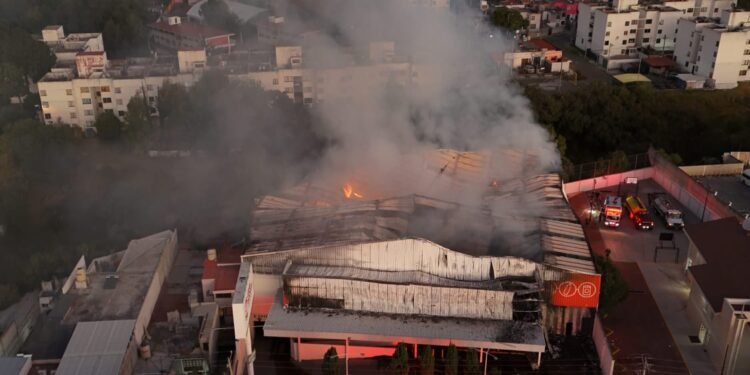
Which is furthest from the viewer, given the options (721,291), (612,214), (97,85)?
(97,85)

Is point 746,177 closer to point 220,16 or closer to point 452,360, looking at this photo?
point 452,360

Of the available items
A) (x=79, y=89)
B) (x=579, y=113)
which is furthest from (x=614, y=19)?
(x=79, y=89)

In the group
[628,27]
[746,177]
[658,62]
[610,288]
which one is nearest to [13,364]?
[610,288]

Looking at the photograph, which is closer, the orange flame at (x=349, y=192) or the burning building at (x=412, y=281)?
the burning building at (x=412, y=281)

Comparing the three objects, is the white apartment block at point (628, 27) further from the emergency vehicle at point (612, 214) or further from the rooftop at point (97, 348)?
the rooftop at point (97, 348)

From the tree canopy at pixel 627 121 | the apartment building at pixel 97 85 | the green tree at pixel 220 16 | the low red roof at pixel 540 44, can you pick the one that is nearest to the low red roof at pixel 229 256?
the apartment building at pixel 97 85

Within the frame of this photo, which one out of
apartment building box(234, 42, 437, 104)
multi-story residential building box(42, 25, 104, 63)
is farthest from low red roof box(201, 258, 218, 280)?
multi-story residential building box(42, 25, 104, 63)

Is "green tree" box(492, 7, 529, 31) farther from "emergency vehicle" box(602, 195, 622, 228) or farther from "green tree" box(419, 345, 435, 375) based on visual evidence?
"green tree" box(419, 345, 435, 375)
